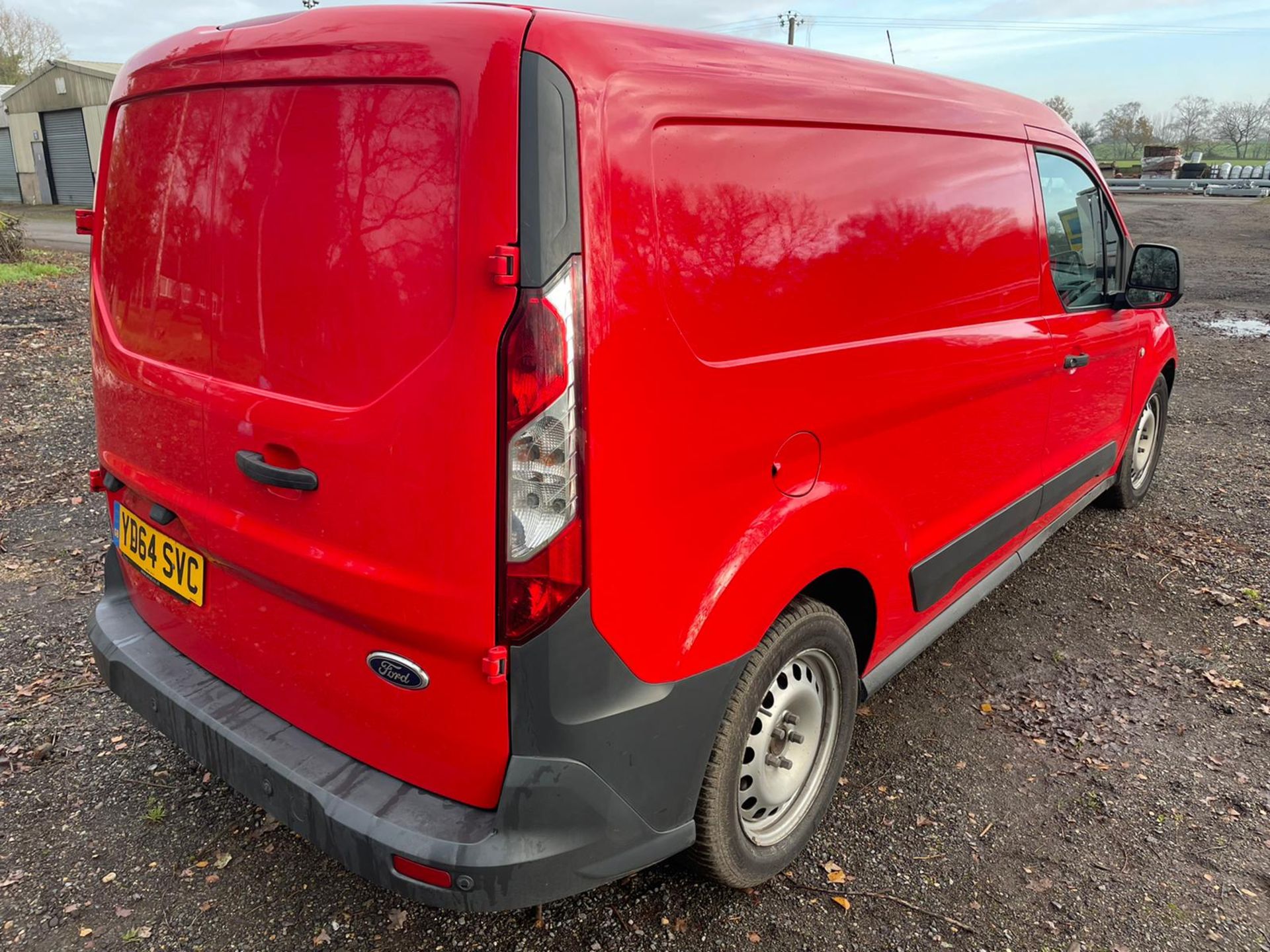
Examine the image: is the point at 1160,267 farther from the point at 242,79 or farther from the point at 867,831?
the point at 242,79

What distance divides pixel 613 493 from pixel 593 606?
0.22 meters

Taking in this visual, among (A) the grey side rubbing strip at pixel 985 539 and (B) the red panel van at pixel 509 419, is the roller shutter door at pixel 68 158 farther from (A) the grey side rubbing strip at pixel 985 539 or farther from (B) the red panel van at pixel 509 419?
(A) the grey side rubbing strip at pixel 985 539

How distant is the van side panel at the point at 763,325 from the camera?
1.64 m

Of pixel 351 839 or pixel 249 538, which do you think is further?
pixel 249 538

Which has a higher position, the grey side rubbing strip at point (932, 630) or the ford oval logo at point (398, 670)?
the ford oval logo at point (398, 670)

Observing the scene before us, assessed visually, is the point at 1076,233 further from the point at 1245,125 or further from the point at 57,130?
the point at 1245,125

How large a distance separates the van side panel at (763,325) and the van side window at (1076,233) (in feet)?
1.89

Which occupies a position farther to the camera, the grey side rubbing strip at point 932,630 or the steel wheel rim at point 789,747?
the grey side rubbing strip at point 932,630

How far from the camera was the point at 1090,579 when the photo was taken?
4270 millimetres

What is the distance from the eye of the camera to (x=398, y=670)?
1797 mm

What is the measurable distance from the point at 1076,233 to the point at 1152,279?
54 cm

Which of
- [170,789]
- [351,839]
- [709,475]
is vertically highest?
[709,475]

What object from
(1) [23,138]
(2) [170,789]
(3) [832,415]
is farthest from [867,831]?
(1) [23,138]

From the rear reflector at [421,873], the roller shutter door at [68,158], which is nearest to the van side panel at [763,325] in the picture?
the rear reflector at [421,873]
